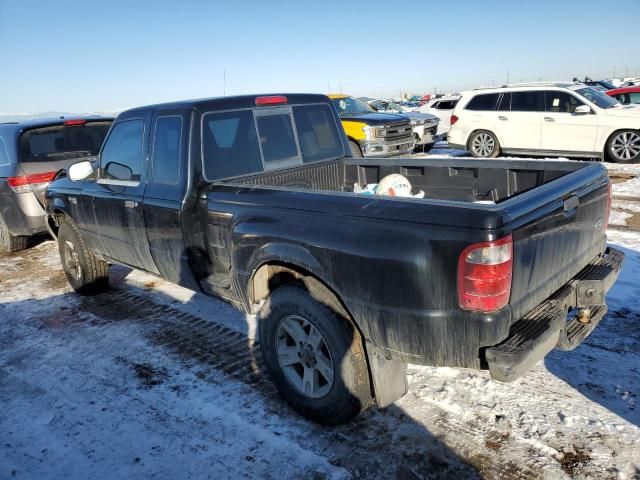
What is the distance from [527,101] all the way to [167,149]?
10355 mm

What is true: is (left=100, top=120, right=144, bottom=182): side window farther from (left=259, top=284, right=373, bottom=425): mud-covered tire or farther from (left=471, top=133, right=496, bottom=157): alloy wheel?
(left=471, top=133, right=496, bottom=157): alloy wheel

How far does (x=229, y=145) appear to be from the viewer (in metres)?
3.80

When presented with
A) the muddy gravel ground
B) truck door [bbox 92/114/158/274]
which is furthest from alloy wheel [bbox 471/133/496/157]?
truck door [bbox 92/114/158/274]

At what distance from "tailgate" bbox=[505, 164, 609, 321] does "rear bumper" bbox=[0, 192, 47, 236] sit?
647 centimetres

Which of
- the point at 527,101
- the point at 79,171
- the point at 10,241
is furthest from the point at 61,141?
the point at 527,101

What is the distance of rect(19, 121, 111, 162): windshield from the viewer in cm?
679

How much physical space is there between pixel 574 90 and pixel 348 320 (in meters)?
11.0

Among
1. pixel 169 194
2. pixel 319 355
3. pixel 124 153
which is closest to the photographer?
pixel 319 355

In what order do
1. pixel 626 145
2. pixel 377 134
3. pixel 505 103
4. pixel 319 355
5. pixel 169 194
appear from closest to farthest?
A: pixel 319 355, pixel 169 194, pixel 626 145, pixel 377 134, pixel 505 103

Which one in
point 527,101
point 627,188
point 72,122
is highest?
point 72,122

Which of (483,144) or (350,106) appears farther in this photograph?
(350,106)

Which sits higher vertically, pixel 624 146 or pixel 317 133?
pixel 317 133

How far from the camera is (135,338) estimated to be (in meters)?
4.38

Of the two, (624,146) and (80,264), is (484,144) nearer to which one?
(624,146)
